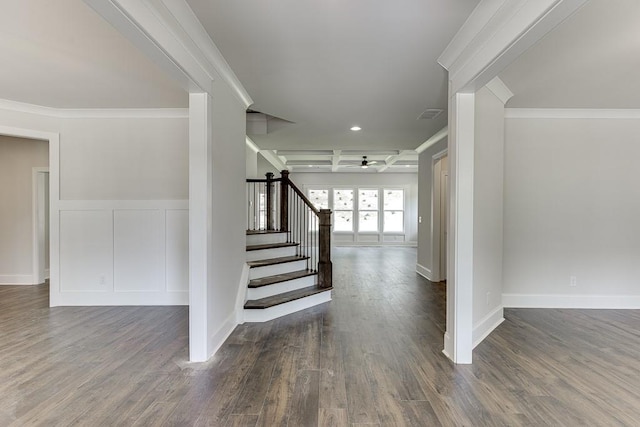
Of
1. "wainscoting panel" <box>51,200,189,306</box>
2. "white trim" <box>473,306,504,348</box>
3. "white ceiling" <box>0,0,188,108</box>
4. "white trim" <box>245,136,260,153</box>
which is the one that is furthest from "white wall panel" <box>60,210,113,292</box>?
"white trim" <box>473,306,504,348</box>

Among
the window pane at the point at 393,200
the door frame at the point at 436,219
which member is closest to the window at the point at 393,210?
the window pane at the point at 393,200

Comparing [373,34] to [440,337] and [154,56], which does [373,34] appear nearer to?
[154,56]

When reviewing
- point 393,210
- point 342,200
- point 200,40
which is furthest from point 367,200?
point 200,40

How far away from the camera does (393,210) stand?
11.7 meters

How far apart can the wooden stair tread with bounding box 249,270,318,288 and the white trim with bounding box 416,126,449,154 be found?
301 centimetres

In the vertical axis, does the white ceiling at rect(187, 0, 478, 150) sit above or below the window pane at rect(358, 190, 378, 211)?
above

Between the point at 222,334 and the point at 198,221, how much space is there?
1151 millimetres

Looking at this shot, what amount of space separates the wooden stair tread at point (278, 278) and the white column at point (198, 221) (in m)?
1.13

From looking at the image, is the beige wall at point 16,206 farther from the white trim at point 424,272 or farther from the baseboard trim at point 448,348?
the white trim at point 424,272

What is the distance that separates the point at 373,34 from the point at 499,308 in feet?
10.2

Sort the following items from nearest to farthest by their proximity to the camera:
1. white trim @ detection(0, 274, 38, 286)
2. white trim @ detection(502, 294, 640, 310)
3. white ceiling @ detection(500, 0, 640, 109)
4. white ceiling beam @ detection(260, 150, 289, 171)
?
1. white ceiling @ detection(500, 0, 640, 109)
2. white trim @ detection(502, 294, 640, 310)
3. white trim @ detection(0, 274, 38, 286)
4. white ceiling beam @ detection(260, 150, 289, 171)

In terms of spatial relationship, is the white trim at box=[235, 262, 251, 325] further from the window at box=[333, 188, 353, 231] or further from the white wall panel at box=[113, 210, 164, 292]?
the window at box=[333, 188, 353, 231]

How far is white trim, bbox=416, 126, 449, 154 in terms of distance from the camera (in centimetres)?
517

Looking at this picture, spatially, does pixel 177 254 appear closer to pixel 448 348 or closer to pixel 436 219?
pixel 448 348
